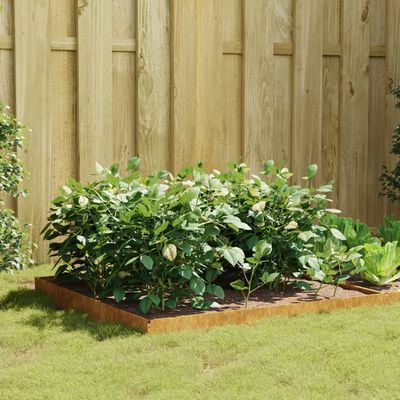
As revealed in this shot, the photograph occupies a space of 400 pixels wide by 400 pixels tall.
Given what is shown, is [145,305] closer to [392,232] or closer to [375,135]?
[392,232]

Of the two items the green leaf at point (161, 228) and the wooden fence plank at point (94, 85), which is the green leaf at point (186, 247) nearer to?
the green leaf at point (161, 228)

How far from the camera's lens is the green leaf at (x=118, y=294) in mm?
4566

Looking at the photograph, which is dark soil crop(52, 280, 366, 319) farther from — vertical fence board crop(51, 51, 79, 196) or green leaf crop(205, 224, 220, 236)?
vertical fence board crop(51, 51, 79, 196)

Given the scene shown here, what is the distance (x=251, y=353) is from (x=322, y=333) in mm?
527

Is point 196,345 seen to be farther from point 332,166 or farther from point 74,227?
point 332,166

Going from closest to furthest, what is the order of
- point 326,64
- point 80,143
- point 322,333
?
point 322,333, point 80,143, point 326,64

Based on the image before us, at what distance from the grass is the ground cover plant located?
35 cm

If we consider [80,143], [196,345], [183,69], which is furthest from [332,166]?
[196,345]

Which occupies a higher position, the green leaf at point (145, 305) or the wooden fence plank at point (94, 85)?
the wooden fence plank at point (94, 85)

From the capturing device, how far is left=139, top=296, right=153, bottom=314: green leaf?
4422 mm

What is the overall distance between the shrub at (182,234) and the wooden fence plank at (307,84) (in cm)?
203

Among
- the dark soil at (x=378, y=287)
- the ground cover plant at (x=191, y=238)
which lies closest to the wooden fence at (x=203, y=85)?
the ground cover plant at (x=191, y=238)

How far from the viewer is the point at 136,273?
15.6ft

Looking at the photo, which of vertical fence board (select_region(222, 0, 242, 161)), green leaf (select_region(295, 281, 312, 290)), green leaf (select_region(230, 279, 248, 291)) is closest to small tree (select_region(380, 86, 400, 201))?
vertical fence board (select_region(222, 0, 242, 161))
